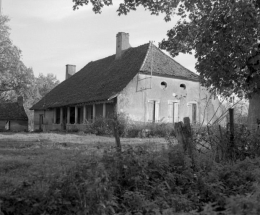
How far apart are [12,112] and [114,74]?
2120 centimetres

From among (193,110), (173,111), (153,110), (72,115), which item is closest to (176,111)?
(173,111)

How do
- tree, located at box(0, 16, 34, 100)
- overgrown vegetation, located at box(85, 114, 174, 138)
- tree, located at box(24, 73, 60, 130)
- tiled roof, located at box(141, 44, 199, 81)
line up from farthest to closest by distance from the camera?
1. tree, located at box(24, 73, 60, 130)
2. tree, located at box(0, 16, 34, 100)
3. tiled roof, located at box(141, 44, 199, 81)
4. overgrown vegetation, located at box(85, 114, 174, 138)

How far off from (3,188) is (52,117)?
1190 inches

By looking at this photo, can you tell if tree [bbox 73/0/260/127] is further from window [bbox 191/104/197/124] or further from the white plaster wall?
window [bbox 191/104/197/124]

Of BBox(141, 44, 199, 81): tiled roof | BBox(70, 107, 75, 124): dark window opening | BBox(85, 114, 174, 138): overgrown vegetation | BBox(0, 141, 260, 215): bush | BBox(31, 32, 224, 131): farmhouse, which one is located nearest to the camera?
BBox(0, 141, 260, 215): bush

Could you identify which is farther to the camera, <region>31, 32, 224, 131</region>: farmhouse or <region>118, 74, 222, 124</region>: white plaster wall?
<region>31, 32, 224, 131</region>: farmhouse

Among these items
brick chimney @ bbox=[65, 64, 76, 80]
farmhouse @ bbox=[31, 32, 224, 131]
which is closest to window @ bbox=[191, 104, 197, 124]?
farmhouse @ bbox=[31, 32, 224, 131]

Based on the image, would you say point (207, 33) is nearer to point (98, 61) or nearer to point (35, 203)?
point (35, 203)

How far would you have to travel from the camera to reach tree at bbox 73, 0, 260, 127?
11.9 m

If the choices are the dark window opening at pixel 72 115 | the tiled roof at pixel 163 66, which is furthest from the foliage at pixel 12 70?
the tiled roof at pixel 163 66

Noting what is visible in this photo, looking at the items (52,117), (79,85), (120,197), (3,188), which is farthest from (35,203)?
(52,117)

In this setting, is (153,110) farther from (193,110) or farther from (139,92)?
(193,110)

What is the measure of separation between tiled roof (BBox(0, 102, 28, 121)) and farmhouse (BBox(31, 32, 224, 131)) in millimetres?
12801

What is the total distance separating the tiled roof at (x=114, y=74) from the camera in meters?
25.3
